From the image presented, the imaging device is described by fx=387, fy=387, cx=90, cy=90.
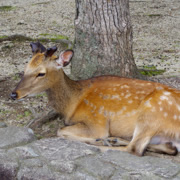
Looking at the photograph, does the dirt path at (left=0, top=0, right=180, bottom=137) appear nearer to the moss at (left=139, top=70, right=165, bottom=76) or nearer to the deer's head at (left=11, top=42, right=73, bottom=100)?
the moss at (left=139, top=70, right=165, bottom=76)

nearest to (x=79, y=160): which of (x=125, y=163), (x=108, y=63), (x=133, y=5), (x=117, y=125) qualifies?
(x=125, y=163)

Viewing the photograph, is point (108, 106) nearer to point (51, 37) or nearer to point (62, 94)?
point (62, 94)

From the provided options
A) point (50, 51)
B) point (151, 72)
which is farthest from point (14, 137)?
point (151, 72)

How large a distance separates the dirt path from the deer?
2.24 feet

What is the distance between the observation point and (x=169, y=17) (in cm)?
1195

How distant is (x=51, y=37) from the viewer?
987cm

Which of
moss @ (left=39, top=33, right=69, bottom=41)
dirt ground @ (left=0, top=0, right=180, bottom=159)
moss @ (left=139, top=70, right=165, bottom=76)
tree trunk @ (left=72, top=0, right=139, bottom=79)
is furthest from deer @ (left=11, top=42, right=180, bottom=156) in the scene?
moss @ (left=39, top=33, right=69, bottom=41)

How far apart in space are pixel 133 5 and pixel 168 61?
590 centimetres

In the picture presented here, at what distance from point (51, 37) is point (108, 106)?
5372mm

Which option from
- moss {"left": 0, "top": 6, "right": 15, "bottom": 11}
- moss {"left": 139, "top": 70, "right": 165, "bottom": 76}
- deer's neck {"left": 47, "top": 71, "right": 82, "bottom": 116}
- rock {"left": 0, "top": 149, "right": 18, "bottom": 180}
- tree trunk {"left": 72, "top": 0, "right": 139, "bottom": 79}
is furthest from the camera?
moss {"left": 0, "top": 6, "right": 15, "bottom": 11}

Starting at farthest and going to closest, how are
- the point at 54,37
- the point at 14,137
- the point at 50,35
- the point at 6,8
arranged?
1. the point at 6,8
2. the point at 50,35
3. the point at 54,37
4. the point at 14,137

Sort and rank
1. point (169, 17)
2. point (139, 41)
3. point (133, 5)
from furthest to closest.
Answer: point (133, 5) < point (169, 17) < point (139, 41)

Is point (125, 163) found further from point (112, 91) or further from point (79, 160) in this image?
point (112, 91)

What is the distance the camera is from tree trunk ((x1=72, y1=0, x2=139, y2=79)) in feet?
19.0
